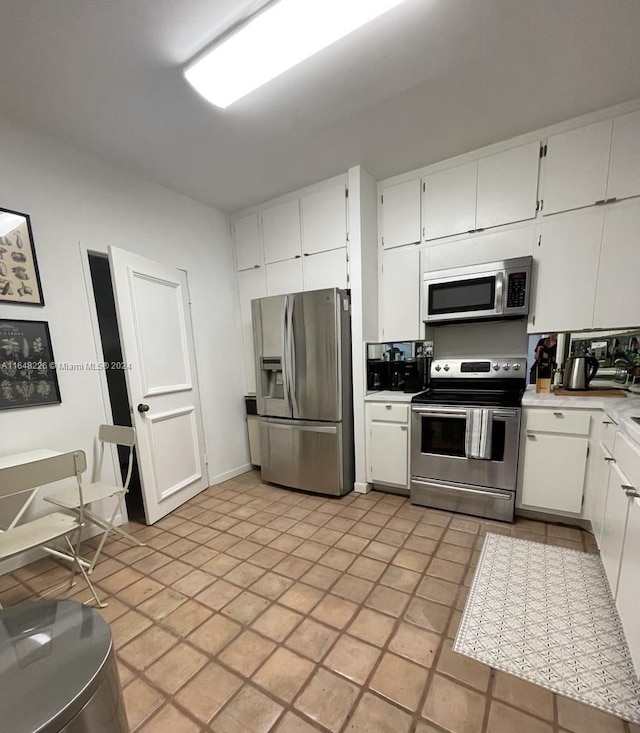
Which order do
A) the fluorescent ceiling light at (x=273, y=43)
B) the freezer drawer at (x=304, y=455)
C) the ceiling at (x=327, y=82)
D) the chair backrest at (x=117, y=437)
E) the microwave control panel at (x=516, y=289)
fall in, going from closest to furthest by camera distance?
1. the fluorescent ceiling light at (x=273, y=43)
2. the ceiling at (x=327, y=82)
3. the chair backrest at (x=117, y=437)
4. the microwave control panel at (x=516, y=289)
5. the freezer drawer at (x=304, y=455)

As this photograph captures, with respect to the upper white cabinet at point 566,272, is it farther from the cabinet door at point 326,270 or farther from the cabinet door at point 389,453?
the cabinet door at point 326,270

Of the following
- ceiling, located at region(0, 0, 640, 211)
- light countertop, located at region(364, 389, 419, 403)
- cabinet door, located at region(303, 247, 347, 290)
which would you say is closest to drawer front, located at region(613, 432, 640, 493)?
light countertop, located at region(364, 389, 419, 403)

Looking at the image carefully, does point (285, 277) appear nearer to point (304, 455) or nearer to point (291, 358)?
point (291, 358)

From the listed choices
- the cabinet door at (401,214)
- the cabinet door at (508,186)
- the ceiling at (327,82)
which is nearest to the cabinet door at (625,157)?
the ceiling at (327,82)

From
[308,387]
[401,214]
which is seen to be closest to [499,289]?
[401,214]

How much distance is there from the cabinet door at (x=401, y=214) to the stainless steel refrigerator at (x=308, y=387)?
69 cm

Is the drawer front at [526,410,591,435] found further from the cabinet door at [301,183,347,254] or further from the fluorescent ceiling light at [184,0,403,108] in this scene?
the fluorescent ceiling light at [184,0,403,108]

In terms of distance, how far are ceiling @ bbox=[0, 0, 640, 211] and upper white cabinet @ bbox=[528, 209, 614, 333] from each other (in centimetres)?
70

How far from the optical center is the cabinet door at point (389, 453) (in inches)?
98.3

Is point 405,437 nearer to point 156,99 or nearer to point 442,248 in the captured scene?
point 442,248

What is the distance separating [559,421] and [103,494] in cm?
293

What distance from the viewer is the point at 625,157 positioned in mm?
1927

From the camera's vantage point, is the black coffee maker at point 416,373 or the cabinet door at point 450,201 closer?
the cabinet door at point 450,201

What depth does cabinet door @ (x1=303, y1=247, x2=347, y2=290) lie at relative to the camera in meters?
2.65
